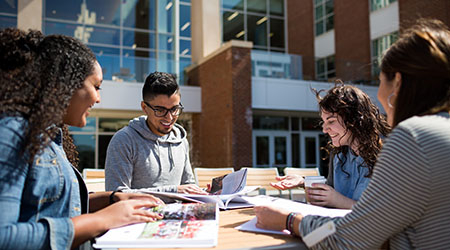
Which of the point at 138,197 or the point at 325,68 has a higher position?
the point at 325,68

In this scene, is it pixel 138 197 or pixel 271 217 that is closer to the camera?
pixel 271 217

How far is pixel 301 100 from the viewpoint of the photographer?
14211 mm

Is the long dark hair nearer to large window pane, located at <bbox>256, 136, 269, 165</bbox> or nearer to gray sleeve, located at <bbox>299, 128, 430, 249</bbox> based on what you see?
gray sleeve, located at <bbox>299, 128, 430, 249</bbox>

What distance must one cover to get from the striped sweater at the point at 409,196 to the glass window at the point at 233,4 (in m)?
18.4

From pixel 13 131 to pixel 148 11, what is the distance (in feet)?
58.1

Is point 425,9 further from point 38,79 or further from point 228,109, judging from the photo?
point 38,79

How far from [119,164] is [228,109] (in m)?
10.1

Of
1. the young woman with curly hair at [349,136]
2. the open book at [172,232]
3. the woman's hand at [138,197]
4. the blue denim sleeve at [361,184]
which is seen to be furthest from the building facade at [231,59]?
the open book at [172,232]

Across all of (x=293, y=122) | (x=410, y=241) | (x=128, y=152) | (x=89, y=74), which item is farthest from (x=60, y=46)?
(x=293, y=122)

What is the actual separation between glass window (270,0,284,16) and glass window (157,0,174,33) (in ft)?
18.6

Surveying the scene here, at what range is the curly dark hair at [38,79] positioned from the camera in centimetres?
120

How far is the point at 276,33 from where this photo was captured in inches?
786

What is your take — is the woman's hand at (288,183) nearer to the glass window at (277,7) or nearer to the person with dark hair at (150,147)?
the person with dark hair at (150,147)

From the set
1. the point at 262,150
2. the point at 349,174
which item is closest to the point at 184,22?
the point at 262,150
